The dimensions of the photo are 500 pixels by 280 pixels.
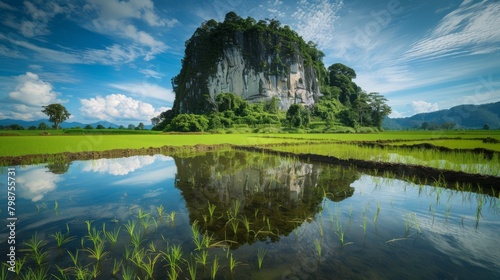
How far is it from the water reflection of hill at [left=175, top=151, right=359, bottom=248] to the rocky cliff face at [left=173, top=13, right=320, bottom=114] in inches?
3112

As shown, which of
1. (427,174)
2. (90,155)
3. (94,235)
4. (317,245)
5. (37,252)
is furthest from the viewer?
(90,155)

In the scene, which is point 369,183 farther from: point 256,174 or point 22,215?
point 22,215

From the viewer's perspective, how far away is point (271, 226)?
4574 mm

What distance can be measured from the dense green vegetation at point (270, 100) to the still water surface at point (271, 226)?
4516 centimetres

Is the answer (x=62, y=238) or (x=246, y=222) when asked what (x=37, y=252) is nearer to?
(x=62, y=238)

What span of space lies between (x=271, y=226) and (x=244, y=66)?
94269 mm

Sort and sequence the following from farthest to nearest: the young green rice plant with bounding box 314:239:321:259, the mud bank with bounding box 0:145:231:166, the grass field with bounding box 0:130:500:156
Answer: the grass field with bounding box 0:130:500:156
the mud bank with bounding box 0:145:231:166
the young green rice plant with bounding box 314:239:321:259

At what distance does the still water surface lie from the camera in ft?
10.4

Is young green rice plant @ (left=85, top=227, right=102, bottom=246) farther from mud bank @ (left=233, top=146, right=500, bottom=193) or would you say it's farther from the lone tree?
the lone tree

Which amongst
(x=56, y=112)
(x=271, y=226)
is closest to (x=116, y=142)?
(x=271, y=226)

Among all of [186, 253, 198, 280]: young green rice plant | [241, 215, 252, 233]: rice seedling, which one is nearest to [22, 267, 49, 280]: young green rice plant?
[186, 253, 198, 280]: young green rice plant

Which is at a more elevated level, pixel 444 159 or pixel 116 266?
pixel 444 159

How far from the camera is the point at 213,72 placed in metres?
88.4

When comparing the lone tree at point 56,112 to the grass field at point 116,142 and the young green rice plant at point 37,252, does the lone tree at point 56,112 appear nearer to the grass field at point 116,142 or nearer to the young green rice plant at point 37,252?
the grass field at point 116,142
